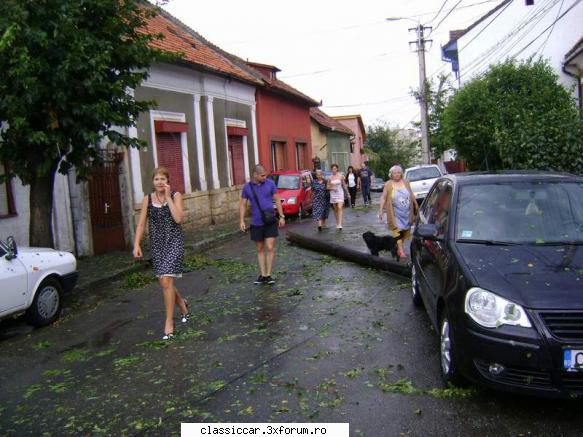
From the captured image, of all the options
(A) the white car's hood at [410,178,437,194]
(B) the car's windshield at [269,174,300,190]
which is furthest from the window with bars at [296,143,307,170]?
(A) the white car's hood at [410,178,437,194]

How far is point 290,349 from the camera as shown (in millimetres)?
5664

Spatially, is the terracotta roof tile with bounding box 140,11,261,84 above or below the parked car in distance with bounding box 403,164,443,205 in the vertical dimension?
above

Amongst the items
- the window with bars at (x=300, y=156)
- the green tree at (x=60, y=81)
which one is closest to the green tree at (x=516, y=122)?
the green tree at (x=60, y=81)

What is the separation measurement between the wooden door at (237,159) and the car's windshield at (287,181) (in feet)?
5.03

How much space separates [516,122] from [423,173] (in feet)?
34.9

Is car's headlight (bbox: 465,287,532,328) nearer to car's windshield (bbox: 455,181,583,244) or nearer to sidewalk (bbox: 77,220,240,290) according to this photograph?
car's windshield (bbox: 455,181,583,244)

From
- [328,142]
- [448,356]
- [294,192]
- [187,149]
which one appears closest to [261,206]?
[448,356]

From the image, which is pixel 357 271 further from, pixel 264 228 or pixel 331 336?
pixel 331 336

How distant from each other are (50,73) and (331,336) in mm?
5115

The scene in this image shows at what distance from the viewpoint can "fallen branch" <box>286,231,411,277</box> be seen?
905 cm

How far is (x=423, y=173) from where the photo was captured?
71.6 ft

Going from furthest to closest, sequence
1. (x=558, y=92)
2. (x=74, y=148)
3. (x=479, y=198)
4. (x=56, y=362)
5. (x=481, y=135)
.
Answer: (x=558, y=92) → (x=481, y=135) → (x=74, y=148) → (x=56, y=362) → (x=479, y=198)

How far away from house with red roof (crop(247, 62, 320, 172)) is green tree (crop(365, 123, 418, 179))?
99.2 ft

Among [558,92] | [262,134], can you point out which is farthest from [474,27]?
[558,92]
